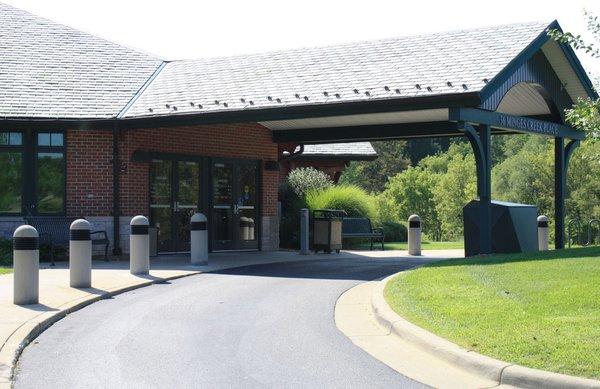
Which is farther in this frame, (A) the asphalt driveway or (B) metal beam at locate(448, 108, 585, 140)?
(B) metal beam at locate(448, 108, 585, 140)

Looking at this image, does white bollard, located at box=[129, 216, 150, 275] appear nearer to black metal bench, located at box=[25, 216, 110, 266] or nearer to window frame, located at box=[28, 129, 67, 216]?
black metal bench, located at box=[25, 216, 110, 266]

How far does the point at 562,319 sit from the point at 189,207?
1414cm

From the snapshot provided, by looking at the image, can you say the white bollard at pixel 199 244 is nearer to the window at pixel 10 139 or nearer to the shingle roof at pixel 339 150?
the window at pixel 10 139

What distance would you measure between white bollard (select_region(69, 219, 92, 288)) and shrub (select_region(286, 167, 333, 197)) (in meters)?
15.6

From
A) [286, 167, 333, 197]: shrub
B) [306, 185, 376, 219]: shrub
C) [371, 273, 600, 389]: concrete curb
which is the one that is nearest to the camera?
[371, 273, 600, 389]: concrete curb

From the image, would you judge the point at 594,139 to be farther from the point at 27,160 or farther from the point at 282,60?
the point at 27,160

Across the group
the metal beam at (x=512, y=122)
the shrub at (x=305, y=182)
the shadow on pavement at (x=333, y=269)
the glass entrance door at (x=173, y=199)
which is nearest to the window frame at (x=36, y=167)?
the glass entrance door at (x=173, y=199)

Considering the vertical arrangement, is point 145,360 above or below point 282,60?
below

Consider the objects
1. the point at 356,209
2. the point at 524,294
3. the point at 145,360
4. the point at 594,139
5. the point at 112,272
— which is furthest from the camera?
the point at 356,209

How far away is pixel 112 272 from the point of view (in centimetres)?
1595

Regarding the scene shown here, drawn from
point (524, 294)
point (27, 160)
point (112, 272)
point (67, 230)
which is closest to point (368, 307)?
point (524, 294)

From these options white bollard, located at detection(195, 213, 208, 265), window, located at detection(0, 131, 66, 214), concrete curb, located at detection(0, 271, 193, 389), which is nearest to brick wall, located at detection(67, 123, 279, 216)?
window, located at detection(0, 131, 66, 214)

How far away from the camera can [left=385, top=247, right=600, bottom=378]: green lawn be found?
291 inches

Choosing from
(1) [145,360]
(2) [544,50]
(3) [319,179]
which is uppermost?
(2) [544,50]
